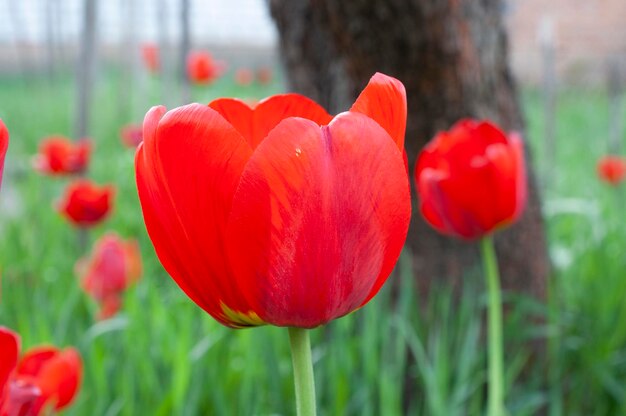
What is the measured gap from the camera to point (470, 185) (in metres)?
0.82

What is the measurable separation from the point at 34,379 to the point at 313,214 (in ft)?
0.71

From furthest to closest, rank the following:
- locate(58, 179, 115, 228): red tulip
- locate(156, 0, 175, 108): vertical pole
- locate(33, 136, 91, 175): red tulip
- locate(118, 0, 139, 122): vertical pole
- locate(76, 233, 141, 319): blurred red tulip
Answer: locate(118, 0, 139, 122): vertical pole, locate(156, 0, 175, 108): vertical pole, locate(33, 136, 91, 175): red tulip, locate(58, 179, 115, 228): red tulip, locate(76, 233, 141, 319): blurred red tulip

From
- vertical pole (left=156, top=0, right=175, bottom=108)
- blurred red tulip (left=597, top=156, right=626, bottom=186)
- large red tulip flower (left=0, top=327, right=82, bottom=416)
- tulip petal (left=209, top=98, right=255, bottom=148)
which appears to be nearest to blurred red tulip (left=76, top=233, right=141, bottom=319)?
large red tulip flower (left=0, top=327, right=82, bottom=416)

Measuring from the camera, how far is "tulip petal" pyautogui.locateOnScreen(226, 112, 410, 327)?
31 centimetres

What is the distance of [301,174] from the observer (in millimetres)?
315

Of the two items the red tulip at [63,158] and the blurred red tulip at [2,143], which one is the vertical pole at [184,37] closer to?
the red tulip at [63,158]

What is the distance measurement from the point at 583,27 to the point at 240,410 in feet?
31.1

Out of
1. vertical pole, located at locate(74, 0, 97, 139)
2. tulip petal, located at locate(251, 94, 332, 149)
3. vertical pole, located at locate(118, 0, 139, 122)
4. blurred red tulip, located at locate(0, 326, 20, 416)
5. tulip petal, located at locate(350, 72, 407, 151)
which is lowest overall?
vertical pole, located at locate(118, 0, 139, 122)

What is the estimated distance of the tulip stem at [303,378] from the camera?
291 millimetres

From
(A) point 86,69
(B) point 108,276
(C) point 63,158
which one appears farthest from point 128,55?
(B) point 108,276

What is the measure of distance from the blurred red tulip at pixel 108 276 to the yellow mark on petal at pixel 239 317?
3.69 ft

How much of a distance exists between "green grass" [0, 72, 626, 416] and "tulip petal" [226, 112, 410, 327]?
60cm

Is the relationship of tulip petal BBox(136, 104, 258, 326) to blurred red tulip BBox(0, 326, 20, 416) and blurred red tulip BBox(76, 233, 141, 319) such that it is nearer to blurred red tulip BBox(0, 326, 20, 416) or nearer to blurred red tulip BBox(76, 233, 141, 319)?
blurred red tulip BBox(0, 326, 20, 416)

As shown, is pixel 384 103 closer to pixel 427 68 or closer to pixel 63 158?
pixel 427 68
